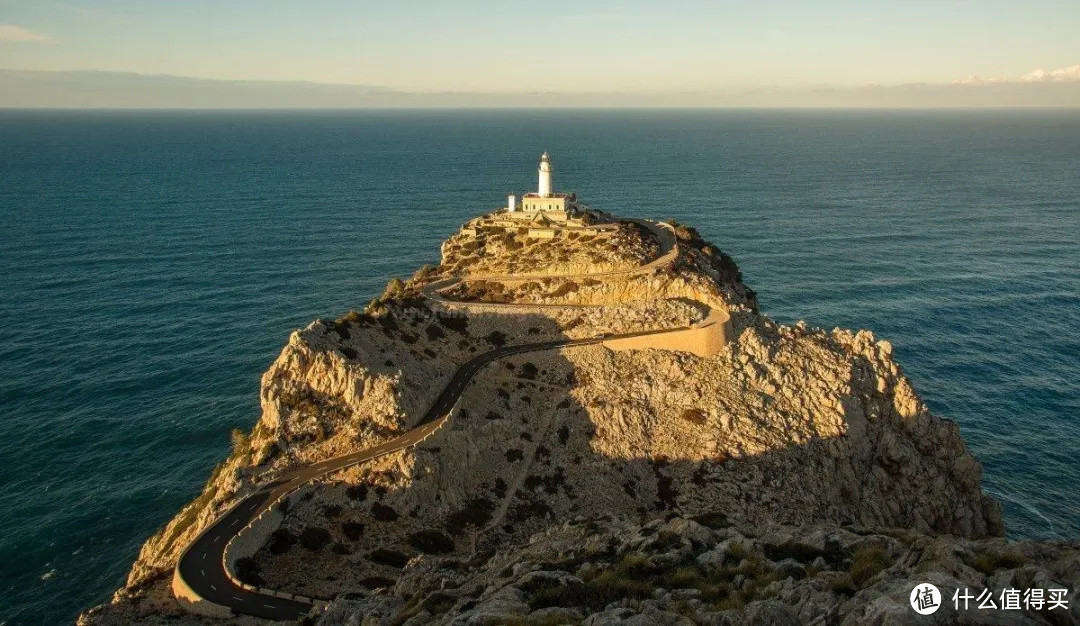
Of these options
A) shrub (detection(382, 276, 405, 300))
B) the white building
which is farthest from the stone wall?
the white building

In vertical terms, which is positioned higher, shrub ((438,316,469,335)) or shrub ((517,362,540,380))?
shrub ((438,316,469,335))

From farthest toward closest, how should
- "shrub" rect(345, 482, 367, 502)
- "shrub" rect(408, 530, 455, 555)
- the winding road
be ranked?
"shrub" rect(345, 482, 367, 502), "shrub" rect(408, 530, 455, 555), the winding road

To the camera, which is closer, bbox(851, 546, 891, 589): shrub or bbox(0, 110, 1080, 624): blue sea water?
bbox(851, 546, 891, 589): shrub

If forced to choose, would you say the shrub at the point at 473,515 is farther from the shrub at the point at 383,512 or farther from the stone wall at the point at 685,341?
the stone wall at the point at 685,341

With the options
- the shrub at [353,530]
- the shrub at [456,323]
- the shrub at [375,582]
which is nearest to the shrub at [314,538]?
the shrub at [353,530]

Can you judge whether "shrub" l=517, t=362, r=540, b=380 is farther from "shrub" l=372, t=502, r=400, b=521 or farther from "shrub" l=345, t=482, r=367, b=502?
"shrub" l=345, t=482, r=367, b=502

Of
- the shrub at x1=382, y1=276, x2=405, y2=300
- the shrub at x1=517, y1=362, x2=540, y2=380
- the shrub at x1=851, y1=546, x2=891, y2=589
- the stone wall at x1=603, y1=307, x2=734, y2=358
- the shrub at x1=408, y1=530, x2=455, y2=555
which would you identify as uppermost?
the shrub at x1=382, y1=276, x2=405, y2=300

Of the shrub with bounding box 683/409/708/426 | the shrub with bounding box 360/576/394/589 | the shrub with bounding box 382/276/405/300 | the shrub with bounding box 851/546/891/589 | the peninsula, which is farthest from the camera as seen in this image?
the shrub with bounding box 382/276/405/300
